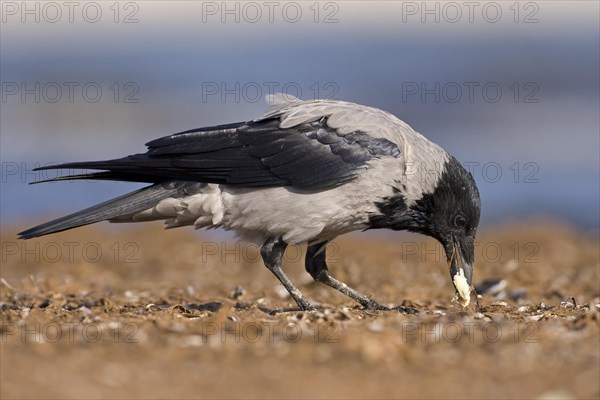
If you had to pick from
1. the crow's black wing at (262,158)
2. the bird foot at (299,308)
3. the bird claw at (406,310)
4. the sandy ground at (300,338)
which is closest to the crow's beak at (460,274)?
the sandy ground at (300,338)

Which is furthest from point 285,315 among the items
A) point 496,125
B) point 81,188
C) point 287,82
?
point 287,82

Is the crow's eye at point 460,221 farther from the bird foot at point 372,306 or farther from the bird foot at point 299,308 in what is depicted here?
the bird foot at point 299,308

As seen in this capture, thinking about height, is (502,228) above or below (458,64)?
below

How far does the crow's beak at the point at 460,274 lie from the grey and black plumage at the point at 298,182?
26 millimetres

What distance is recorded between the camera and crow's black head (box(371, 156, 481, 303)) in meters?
8.40

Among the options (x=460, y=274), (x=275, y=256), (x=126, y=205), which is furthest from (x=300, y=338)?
(x=460, y=274)

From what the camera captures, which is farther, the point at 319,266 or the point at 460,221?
the point at 319,266

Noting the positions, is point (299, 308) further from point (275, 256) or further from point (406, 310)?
point (406, 310)

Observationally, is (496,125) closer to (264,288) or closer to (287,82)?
(287,82)

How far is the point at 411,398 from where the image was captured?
16.8ft

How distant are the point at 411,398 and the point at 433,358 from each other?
659mm

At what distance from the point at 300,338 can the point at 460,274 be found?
2.83 metres

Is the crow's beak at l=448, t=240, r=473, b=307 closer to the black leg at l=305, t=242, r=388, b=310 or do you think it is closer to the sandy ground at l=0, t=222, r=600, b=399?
the sandy ground at l=0, t=222, r=600, b=399

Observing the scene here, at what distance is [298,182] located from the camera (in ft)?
27.3
